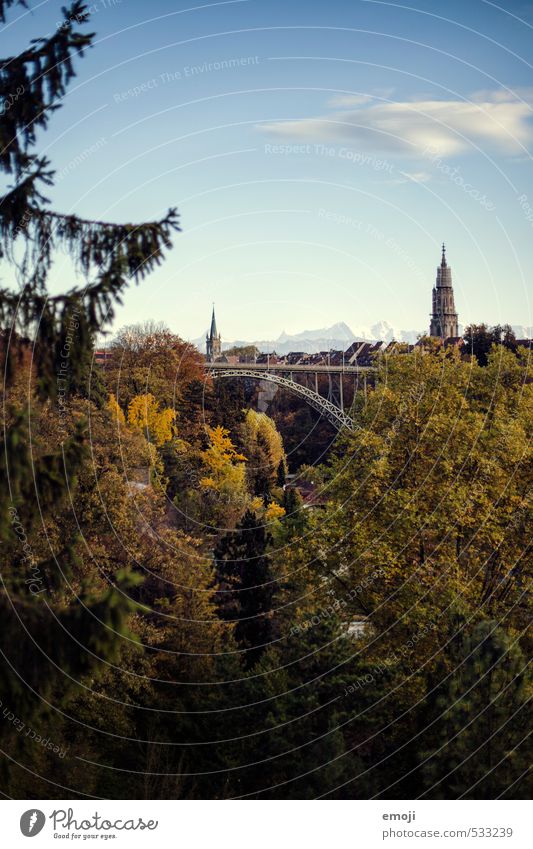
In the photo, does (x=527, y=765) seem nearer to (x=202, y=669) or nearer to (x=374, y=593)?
(x=374, y=593)

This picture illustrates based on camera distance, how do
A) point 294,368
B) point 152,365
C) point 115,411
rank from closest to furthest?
point 115,411
point 152,365
point 294,368

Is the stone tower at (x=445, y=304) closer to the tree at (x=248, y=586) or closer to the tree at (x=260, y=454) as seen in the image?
the tree at (x=260, y=454)

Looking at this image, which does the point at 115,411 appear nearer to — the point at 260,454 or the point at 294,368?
the point at 260,454

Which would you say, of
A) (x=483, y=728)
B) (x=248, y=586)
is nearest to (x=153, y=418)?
(x=248, y=586)

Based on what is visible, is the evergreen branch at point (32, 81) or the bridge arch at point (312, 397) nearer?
the evergreen branch at point (32, 81)

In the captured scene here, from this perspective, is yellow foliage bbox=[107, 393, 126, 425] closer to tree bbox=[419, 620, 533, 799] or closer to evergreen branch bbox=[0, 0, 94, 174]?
tree bbox=[419, 620, 533, 799]
